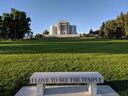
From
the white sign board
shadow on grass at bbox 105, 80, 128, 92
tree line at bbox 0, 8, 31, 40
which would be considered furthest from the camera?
tree line at bbox 0, 8, 31, 40

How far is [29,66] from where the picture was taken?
49.9 feet

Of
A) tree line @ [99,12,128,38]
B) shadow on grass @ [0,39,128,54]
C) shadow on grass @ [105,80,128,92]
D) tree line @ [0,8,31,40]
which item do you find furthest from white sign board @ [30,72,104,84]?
tree line @ [99,12,128,38]

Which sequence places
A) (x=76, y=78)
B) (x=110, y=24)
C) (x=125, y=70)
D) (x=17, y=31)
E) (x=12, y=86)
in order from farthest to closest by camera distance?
(x=110, y=24)
(x=17, y=31)
(x=125, y=70)
(x=12, y=86)
(x=76, y=78)

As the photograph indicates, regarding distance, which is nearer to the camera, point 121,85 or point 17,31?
point 121,85

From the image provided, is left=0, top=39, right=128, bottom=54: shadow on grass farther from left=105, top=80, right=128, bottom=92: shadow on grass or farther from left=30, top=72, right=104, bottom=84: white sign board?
left=30, top=72, right=104, bottom=84: white sign board

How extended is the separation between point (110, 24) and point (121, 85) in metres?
126

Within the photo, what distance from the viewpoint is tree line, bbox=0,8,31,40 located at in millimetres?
104562

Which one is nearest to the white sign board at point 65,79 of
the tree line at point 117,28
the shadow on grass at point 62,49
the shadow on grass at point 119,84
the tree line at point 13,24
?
the shadow on grass at point 119,84

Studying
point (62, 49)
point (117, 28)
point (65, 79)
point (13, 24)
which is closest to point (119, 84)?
point (65, 79)

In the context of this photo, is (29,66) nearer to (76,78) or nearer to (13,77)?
(13,77)

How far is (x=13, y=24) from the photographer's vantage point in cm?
10631

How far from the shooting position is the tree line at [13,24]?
105 meters

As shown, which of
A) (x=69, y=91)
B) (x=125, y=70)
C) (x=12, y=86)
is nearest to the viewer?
(x=69, y=91)

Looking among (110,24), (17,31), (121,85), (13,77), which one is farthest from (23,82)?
(110,24)
